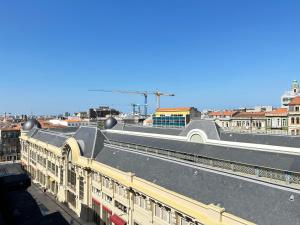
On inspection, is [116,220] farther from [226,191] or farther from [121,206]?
[226,191]

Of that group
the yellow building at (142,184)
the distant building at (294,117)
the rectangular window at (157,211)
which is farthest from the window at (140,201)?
the distant building at (294,117)

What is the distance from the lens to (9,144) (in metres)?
100

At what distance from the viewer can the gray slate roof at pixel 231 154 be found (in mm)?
32812

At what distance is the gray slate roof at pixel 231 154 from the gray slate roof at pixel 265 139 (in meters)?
4.53

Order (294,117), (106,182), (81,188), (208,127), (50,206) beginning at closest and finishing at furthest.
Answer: (106,182) → (81,188) → (208,127) → (50,206) → (294,117)

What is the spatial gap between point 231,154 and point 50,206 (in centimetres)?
3545

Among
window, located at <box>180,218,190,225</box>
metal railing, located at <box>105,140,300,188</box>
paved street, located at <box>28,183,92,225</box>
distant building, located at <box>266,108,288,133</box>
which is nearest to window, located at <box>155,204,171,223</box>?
window, located at <box>180,218,190,225</box>

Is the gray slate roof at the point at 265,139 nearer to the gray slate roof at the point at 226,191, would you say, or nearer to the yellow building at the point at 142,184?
the yellow building at the point at 142,184

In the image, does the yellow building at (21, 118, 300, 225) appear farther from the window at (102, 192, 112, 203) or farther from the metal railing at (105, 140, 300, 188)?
the metal railing at (105, 140, 300, 188)

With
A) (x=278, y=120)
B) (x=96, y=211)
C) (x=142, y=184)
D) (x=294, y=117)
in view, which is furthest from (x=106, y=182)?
(x=278, y=120)

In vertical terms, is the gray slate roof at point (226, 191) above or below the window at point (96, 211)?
above

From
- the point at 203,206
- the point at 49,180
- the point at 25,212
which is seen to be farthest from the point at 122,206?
the point at 49,180

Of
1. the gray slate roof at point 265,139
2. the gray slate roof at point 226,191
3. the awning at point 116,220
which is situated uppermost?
the gray slate roof at point 265,139

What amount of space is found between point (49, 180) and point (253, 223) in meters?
52.6
